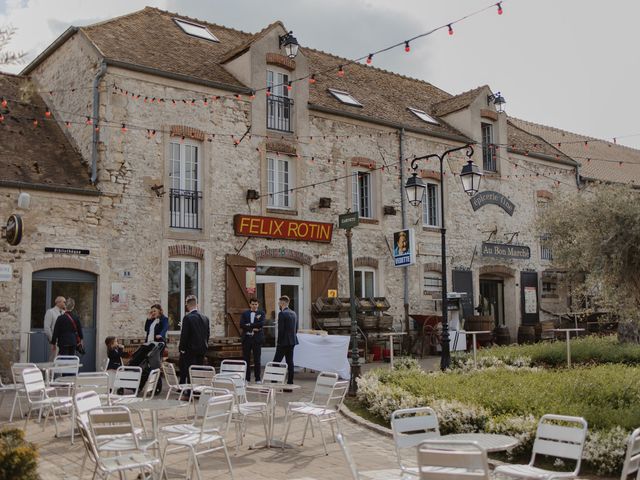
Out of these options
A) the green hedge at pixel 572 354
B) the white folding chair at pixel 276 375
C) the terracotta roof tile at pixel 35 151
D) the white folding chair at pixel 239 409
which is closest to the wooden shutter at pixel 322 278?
the green hedge at pixel 572 354

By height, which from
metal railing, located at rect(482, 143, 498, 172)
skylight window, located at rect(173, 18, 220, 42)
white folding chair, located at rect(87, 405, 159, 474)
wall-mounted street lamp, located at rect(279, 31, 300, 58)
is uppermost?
skylight window, located at rect(173, 18, 220, 42)

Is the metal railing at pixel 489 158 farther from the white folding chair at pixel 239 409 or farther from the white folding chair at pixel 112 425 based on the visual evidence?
the white folding chair at pixel 112 425

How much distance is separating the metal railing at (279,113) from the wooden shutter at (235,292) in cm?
335

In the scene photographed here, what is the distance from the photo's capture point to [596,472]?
6516 mm

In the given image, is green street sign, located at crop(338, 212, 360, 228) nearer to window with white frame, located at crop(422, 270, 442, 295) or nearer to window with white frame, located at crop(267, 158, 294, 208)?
window with white frame, located at crop(267, 158, 294, 208)

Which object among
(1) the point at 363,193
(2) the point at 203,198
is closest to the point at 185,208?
(2) the point at 203,198

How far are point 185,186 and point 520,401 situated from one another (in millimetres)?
9056

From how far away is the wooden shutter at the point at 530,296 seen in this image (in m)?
21.0

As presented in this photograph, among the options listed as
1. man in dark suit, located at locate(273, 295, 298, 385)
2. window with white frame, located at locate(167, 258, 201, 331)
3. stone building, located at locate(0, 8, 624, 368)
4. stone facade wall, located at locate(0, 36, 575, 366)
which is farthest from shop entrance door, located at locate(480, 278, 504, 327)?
man in dark suit, located at locate(273, 295, 298, 385)

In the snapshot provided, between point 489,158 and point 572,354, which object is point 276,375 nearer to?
point 572,354

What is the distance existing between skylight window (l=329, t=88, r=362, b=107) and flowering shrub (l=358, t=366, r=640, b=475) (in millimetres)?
9250

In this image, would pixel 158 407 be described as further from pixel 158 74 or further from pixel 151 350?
pixel 158 74

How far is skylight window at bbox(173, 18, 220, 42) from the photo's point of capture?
58.8ft

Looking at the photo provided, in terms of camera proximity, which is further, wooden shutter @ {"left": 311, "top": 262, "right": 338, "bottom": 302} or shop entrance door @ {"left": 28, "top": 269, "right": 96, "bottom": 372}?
wooden shutter @ {"left": 311, "top": 262, "right": 338, "bottom": 302}
